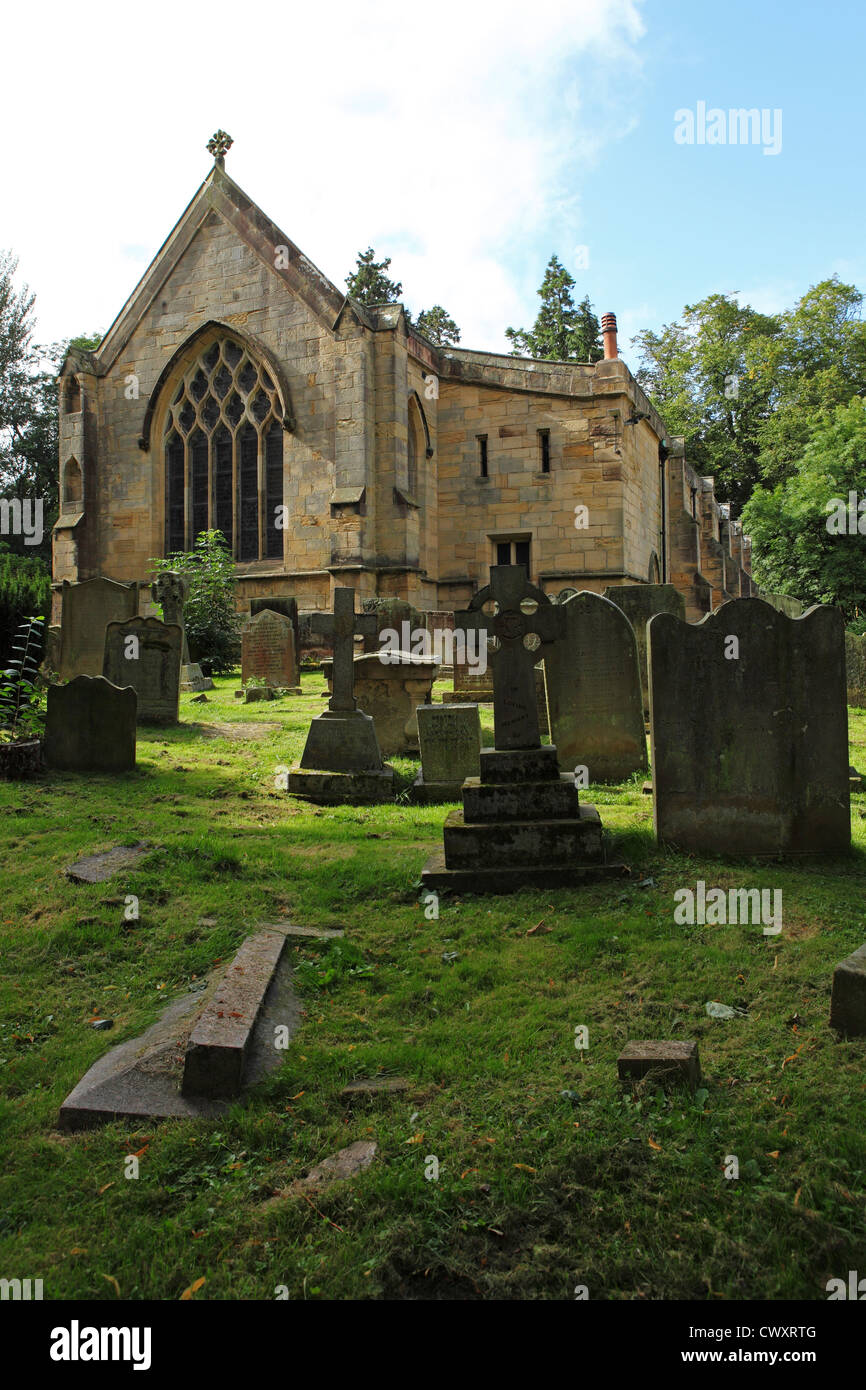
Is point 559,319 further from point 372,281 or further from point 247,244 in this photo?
point 247,244

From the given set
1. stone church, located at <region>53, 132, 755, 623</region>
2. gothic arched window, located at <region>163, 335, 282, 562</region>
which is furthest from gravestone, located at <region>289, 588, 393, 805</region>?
gothic arched window, located at <region>163, 335, 282, 562</region>

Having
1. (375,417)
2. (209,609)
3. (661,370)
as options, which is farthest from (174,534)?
(661,370)

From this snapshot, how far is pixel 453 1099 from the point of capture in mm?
Answer: 3121

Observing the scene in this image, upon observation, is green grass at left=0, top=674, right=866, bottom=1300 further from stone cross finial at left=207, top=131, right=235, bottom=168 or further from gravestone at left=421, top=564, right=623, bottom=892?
stone cross finial at left=207, top=131, right=235, bottom=168

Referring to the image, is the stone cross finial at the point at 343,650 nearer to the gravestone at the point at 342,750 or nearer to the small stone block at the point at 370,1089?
the gravestone at the point at 342,750

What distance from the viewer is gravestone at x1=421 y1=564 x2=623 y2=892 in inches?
206

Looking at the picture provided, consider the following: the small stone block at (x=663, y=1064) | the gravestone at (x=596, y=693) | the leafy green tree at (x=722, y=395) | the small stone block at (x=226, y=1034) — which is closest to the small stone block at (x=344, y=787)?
the gravestone at (x=596, y=693)

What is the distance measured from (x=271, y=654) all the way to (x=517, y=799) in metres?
10.1

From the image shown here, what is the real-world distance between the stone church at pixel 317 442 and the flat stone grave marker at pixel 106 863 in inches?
528

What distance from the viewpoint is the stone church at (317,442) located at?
19422 mm

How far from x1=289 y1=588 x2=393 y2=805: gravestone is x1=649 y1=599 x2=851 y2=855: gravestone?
9.90ft

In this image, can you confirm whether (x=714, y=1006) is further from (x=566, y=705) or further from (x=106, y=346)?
(x=106, y=346)

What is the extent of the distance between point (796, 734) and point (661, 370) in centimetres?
4695

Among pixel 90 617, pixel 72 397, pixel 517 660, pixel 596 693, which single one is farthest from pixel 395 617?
pixel 72 397
